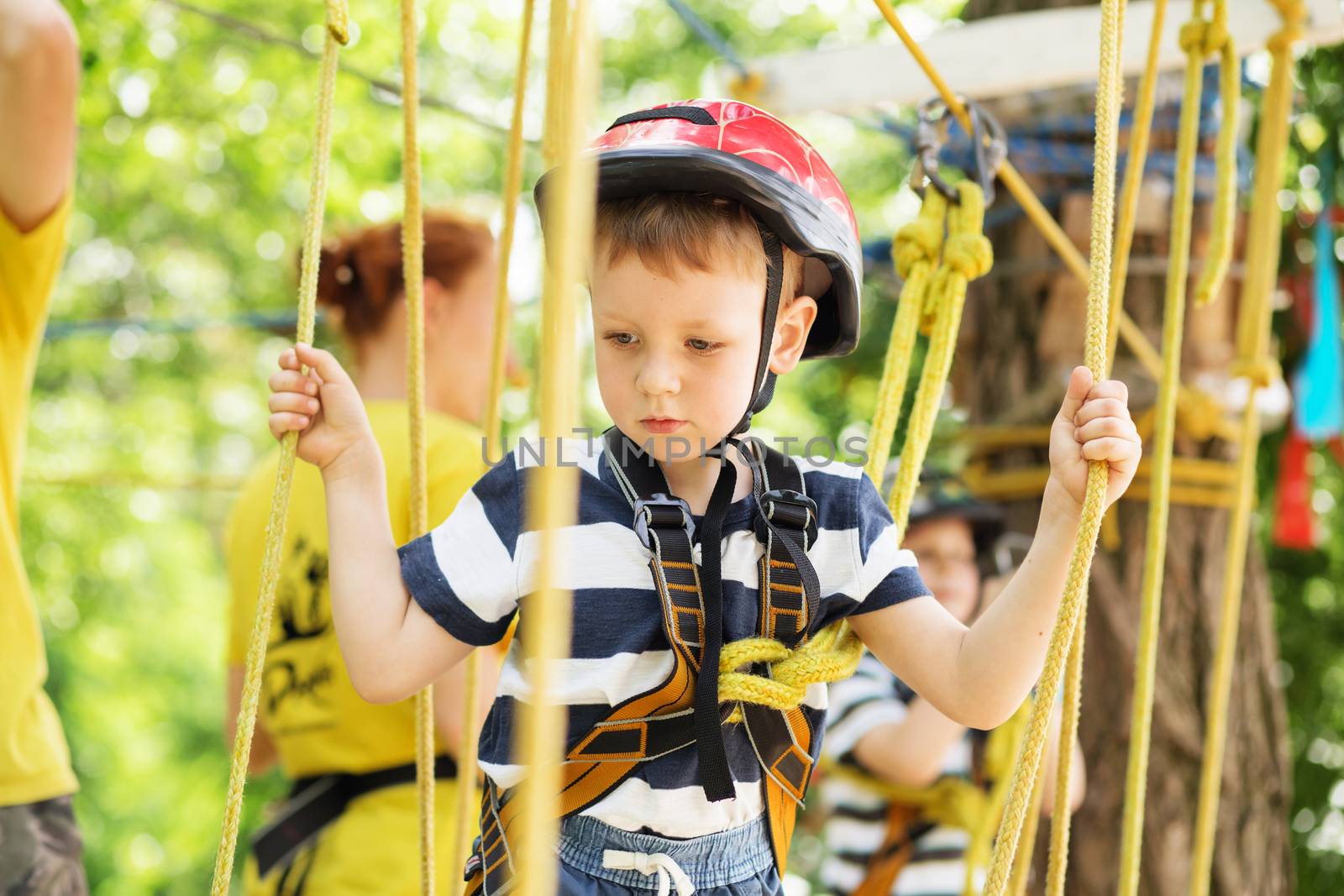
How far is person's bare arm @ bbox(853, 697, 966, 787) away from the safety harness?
1.22m

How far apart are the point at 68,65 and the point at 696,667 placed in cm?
111

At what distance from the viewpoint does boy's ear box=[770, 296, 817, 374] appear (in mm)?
1445

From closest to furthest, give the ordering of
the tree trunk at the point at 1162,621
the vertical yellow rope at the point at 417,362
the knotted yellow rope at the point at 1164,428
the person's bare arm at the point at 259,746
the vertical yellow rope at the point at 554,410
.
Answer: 1. the vertical yellow rope at the point at 554,410
2. the vertical yellow rope at the point at 417,362
3. the knotted yellow rope at the point at 1164,428
4. the person's bare arm at the point at 259,746
5. the tree trunk at the point at 1162,621

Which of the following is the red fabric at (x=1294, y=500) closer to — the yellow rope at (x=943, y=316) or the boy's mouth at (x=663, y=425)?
the yellow rope at (x=943, y=316)

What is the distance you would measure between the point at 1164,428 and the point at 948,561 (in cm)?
130

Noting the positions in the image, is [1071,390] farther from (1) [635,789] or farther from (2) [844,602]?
(1) [635,789]

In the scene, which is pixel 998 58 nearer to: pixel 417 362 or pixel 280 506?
pixel 417 362

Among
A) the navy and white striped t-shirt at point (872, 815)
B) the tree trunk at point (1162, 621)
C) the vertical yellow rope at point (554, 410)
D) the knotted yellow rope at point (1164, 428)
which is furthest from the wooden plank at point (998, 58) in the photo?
the vertical yellow rope at point (554, 410)

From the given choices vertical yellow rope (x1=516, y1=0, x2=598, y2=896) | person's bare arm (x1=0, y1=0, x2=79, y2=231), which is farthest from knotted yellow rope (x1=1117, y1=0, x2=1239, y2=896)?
person's bare arm (x1=0, y1=0, x2=79, y2=231)

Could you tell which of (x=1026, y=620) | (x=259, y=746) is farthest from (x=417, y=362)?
(x=259, y=746)

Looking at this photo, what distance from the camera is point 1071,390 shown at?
1305 millimetres

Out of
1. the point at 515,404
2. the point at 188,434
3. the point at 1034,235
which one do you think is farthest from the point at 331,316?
the point at 188,434

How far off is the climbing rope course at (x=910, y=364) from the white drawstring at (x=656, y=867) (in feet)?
0.22

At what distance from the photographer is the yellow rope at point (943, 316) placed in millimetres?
1595
